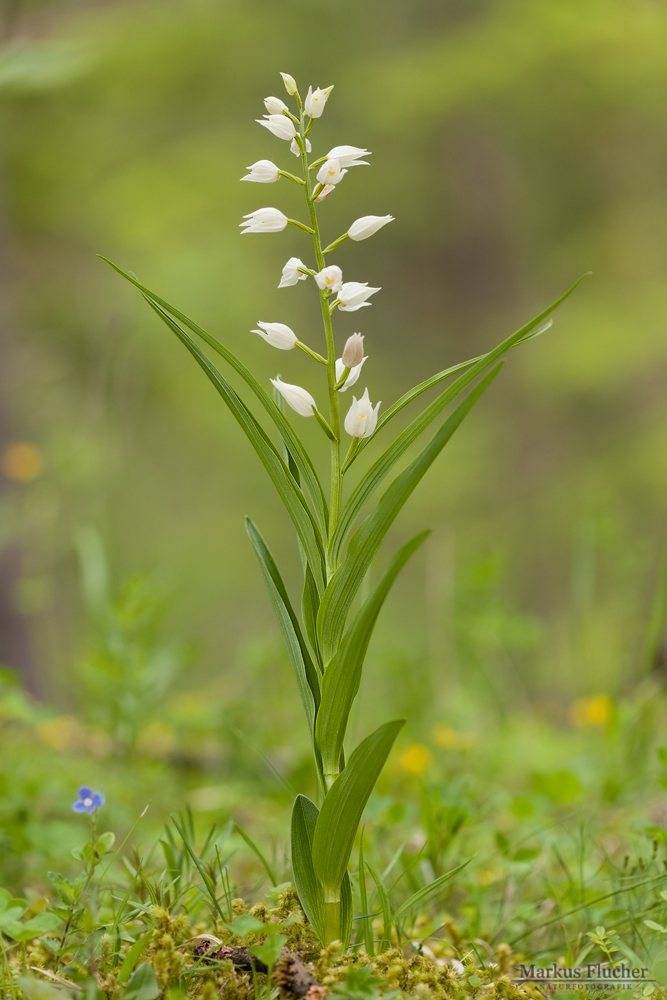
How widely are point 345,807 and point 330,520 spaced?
0.35 metres

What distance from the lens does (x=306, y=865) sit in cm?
88

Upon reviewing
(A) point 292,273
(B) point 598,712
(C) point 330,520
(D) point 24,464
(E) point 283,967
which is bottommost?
(E) point 283,967

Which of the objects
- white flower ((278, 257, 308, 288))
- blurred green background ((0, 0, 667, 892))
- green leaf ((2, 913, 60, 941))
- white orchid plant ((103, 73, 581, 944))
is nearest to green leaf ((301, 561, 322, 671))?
white orchid plant ((103, 73, 581, 944))

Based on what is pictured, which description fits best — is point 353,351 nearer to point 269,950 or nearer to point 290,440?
point 290,440

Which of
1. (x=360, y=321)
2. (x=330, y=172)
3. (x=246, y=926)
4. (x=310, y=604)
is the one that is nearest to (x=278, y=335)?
(x=330, y=172)

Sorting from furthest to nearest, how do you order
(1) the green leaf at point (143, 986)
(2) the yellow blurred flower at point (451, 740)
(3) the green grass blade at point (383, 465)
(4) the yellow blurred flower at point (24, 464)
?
1. (4) the yellow blurred flower at point (24, 464)
2. (2) the yellow blurred flower at point (451, 740)
3. (3) the green grass blade at point (383, 465)
4. (1) the green leaf at point (143, 986)

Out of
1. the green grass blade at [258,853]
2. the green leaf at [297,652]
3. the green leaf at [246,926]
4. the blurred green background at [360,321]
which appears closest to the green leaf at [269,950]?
the green leaf at [246,926]

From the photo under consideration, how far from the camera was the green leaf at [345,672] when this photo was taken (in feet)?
2.57

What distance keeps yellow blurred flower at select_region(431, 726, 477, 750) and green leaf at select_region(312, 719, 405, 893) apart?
1.24m

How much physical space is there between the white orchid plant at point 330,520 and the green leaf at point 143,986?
196 millimetres

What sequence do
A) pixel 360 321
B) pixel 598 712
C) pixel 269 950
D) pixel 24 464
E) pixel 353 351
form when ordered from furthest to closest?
pixel 360 321 → pixel 24 464 → pixel 598 712 → pixel 353 351 → pixel 269 950

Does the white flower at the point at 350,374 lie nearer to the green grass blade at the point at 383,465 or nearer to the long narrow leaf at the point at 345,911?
the green grass blade at the point at 383,465

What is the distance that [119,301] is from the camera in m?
4.69

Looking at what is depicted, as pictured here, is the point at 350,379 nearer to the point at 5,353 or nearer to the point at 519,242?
the point at 5,353
